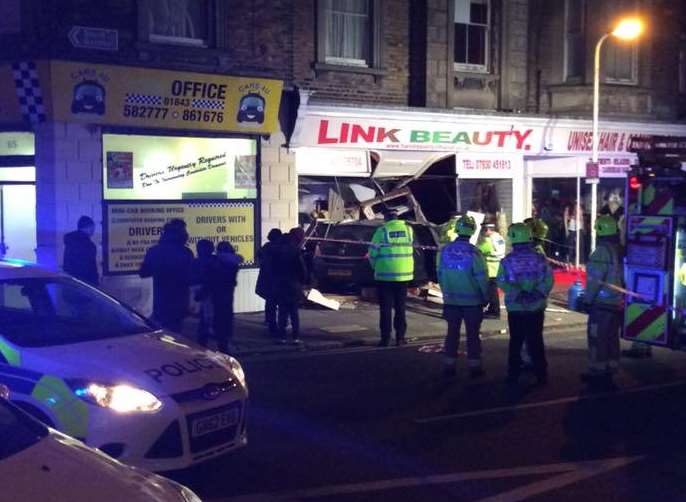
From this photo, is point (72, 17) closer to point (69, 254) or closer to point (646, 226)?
point (69, 254)

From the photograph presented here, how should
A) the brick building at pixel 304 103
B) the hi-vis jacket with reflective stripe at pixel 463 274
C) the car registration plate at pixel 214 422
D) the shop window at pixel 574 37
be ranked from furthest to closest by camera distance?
the shop window at pixel 574 37 < the brick building at pixel 304 103 < the hi-vis jacket with reflective stripe at pixel 463 274 < the car registration plate at pixel 214 422

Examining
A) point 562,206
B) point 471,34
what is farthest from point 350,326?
point 562,206

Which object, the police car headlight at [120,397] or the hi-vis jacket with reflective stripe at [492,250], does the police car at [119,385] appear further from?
the hi-vis jacket with reflective stripe at [492,250]

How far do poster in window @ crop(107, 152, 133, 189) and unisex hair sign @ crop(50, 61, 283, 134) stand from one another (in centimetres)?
56

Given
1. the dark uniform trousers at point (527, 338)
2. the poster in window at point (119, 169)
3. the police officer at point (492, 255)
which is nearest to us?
the dark uniform trousers at point (527, 338)

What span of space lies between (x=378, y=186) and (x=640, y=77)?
7.08m

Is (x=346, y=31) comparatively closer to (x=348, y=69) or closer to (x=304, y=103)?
(x=348, y=69)

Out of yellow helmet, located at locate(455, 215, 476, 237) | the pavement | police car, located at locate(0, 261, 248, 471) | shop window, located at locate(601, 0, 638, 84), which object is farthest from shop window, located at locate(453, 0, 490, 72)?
police car, located at locate(0, 261, 248, 471)

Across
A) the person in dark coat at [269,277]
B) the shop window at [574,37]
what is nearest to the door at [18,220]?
the person in dark coat at [269,277]

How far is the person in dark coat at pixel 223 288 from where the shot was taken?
11922mm

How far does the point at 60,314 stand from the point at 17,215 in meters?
9.00

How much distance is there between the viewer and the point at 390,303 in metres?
13.5

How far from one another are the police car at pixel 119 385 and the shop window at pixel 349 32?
37.2ft

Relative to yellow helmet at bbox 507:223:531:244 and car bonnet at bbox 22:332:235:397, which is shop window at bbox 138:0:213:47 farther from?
car bonnet at bbox 22:332:235:397
